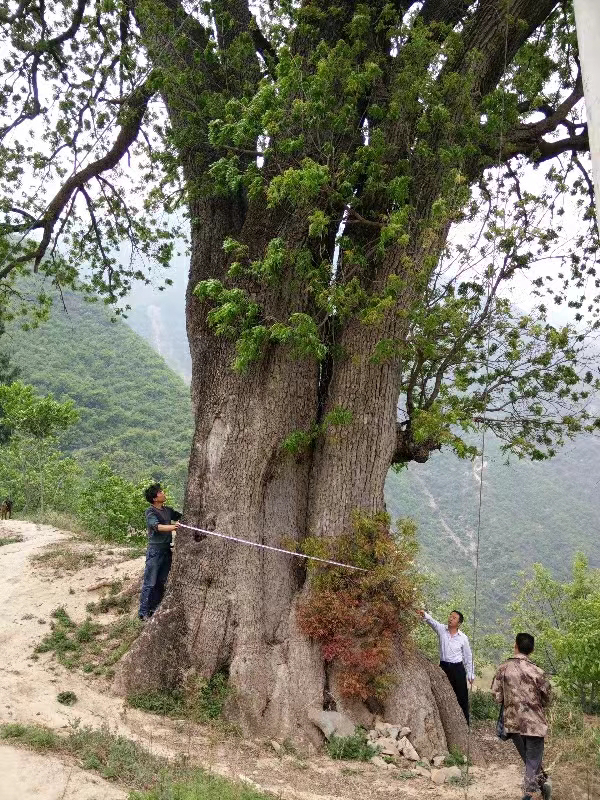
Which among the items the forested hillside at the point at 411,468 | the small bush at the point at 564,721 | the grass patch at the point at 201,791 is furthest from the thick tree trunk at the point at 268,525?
the forested hillside at the point at 411,468

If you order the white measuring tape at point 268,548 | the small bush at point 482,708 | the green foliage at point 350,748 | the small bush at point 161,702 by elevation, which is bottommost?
the small bush at point 482,708

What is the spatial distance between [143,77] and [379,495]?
5.16 metres

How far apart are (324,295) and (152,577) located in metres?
3.43

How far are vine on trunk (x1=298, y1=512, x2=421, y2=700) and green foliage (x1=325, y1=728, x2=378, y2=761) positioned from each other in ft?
1.18

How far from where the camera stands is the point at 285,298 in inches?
259

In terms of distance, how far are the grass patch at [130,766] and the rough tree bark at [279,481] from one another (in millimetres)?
1403

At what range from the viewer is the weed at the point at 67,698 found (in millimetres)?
5453

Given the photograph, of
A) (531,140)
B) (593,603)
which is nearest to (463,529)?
(593,603)

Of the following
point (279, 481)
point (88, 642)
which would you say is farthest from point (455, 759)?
point (88, 642)

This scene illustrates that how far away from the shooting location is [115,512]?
38.7 ft

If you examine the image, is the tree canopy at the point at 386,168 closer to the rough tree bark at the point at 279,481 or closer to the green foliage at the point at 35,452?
the rough tree bark at the point at 279,481

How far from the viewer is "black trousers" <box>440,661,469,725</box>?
6355 millimetres

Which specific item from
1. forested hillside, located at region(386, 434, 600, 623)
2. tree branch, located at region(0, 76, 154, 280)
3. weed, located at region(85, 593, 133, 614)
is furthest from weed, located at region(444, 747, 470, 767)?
forested hillside, located at region(386, 434, 600, 623)

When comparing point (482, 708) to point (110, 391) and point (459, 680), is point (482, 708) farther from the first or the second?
point (110, 391)
